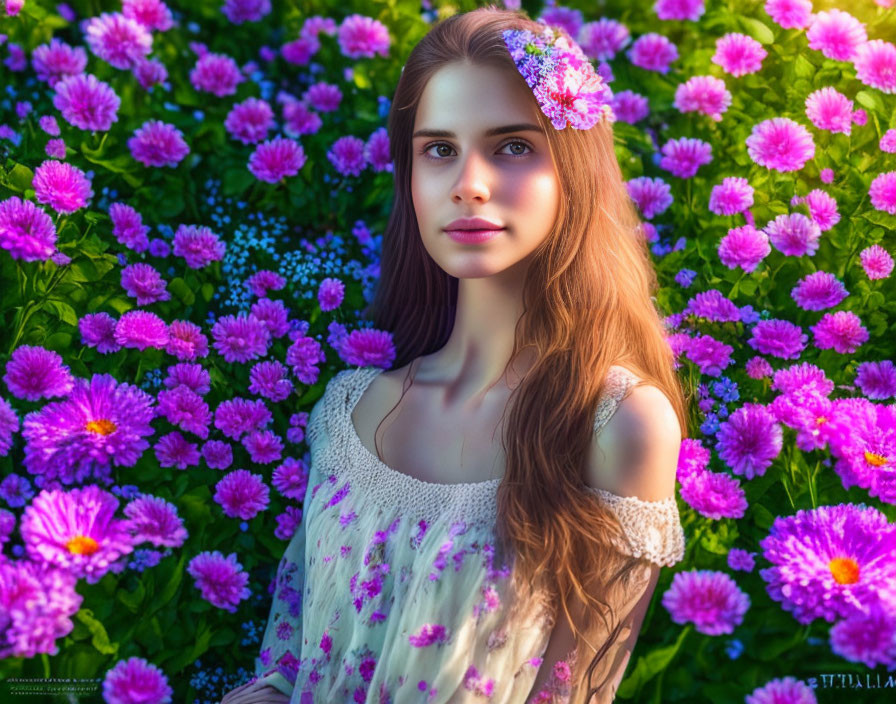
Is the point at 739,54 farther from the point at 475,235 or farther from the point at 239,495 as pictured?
the point at 239,495

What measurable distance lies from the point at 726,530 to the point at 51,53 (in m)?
1.80

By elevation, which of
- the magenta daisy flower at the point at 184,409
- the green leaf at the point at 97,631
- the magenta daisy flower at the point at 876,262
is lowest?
the green leaf at the point at 97,631

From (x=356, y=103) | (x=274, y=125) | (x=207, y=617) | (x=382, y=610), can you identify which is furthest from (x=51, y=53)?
(x=382, y=610)

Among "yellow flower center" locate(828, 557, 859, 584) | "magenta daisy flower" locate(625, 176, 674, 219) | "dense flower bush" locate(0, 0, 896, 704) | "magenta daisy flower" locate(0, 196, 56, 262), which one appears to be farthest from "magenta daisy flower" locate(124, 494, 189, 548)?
"magenta daisy flower" locate(625, 176, 674, 219)

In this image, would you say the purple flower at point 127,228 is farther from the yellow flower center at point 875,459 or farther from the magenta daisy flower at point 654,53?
the yellow flower center at point 875,459

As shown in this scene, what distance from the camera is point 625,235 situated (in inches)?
73.9

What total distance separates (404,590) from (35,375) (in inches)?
31.1

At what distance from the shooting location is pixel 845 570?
1585mm

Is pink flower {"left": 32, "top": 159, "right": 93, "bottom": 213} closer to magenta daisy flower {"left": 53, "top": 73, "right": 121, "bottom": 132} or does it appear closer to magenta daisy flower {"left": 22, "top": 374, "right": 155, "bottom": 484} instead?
magenta daisy flower {"left": 53, "top": 73, "right": 121, "bottom": 132}

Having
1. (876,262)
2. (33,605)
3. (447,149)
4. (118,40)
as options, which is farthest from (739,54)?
(33,605)

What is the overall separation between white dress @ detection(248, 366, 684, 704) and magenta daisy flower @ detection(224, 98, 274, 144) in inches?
31.4

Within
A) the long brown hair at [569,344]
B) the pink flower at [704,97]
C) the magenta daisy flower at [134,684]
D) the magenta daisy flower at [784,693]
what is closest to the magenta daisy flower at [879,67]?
the pink flower at [704,97]

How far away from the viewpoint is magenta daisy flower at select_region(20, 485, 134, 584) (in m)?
1.57

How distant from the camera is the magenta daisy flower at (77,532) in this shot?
1.57 meters
